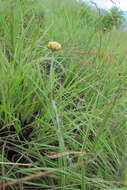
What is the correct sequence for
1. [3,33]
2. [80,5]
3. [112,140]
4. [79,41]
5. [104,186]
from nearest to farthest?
[104,186] < [112,140] < [3,33] < [79,41] < [80,5]

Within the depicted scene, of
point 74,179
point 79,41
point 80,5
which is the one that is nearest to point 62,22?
point 79,41

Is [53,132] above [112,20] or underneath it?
underneath

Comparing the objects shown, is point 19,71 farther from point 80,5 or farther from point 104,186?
point 80,5

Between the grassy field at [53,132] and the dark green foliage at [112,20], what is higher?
the dark green foliage at [112,20]

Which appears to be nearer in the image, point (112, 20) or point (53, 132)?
point (53, 132)

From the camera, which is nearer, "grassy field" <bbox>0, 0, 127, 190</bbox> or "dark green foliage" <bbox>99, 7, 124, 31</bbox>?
"grassy field" <bbox>0, 0, 127, 190</bbox>

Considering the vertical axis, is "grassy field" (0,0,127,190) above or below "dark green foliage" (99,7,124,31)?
below

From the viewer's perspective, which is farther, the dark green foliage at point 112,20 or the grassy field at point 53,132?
the dark green foliage at point 112,20

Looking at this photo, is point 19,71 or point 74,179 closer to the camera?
point 74,179

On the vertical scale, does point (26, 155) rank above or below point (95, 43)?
below

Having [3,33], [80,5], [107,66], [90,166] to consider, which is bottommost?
[90,166]

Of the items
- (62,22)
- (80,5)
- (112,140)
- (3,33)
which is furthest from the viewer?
(80,5)
